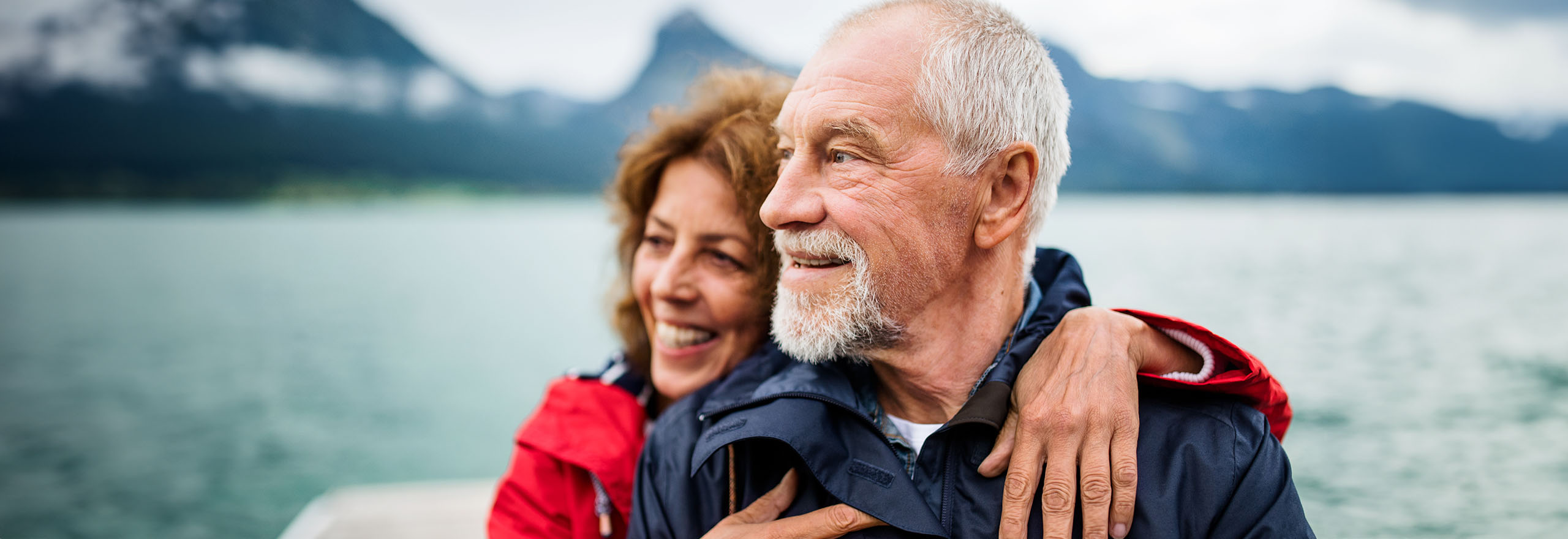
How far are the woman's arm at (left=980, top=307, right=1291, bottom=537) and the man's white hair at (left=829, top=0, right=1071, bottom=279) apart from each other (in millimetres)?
368

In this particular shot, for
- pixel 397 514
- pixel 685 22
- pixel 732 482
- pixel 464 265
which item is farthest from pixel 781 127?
pixel 685 22

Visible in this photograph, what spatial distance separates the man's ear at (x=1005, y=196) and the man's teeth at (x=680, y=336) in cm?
90

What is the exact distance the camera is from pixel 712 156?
244 cm

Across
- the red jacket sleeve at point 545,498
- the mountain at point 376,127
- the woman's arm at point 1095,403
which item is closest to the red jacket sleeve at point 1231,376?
the woman's arm at point 1095,403

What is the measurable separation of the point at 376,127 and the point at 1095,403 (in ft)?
438

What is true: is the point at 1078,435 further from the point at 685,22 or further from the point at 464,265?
the point at 685,22

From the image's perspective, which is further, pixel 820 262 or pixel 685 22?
pixel 685 22

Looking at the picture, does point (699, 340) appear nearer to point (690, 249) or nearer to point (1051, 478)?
point (690, 249)

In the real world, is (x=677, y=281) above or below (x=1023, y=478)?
above

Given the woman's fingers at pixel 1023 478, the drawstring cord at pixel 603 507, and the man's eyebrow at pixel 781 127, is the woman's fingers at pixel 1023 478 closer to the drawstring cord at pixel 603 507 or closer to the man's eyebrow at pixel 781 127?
the man's eyebrow at pixel 781 127

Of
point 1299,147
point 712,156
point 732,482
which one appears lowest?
point 732,482

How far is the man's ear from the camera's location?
187cm

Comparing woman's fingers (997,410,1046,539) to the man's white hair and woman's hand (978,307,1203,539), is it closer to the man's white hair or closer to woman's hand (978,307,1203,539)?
woman's hand (978,307,1203,539)

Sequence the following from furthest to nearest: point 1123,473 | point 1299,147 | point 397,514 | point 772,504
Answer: point 1299,147
point 397,514
point 772,504
point 1123,473
